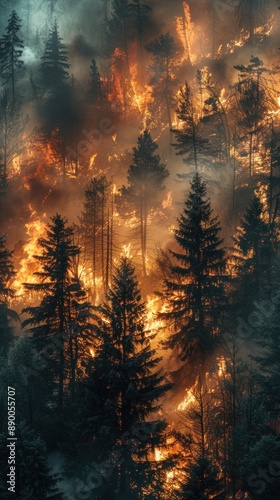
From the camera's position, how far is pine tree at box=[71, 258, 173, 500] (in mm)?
21156

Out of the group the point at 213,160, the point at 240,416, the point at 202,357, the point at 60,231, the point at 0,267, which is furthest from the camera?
the point at 213,160

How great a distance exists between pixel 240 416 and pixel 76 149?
47.4 meters

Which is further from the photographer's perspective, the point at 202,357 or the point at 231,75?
the point at 231,75

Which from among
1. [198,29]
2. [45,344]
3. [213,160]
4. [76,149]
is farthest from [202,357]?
[198,29]

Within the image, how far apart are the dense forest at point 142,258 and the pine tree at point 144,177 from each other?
22cm

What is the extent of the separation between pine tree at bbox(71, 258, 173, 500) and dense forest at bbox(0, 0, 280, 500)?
10 cm

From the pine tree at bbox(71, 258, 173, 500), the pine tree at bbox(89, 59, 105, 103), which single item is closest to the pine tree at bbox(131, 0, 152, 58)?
the pine tree at bbox(89, 59, 105, 103)

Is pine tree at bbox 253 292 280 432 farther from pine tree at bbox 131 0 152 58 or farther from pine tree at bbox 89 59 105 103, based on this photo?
pine tree at bbox 131 0 152 58

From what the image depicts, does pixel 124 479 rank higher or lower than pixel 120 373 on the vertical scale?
lower

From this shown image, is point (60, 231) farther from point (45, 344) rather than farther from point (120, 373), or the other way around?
point (120, 373)

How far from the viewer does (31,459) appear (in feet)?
58.2

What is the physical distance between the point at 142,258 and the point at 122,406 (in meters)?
26.5

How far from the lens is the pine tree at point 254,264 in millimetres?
31266

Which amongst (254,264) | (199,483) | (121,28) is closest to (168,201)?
(254,264)
